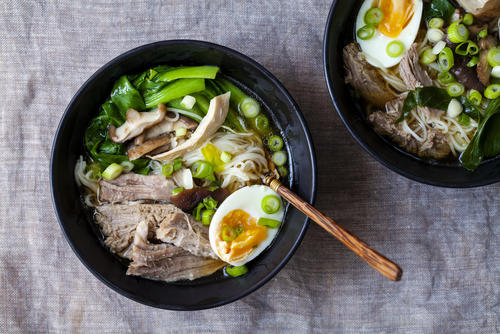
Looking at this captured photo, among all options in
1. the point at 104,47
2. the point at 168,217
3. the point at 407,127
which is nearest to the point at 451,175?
the point at 407,127

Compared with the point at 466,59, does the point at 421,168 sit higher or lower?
lower

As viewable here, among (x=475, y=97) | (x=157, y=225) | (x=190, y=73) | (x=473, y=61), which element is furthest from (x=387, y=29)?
(x=157, y=225)

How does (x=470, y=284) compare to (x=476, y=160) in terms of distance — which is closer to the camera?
(x=476, y=160)

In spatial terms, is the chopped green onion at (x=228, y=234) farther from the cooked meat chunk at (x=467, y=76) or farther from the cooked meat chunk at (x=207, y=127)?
the cooked meat chunk at (x=467, y=76)

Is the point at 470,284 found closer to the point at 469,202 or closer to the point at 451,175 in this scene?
the point at 469,202

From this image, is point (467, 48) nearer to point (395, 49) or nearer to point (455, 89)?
point (455, 89)

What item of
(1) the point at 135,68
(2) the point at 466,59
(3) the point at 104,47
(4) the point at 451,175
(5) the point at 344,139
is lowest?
(4) the point at 451,175

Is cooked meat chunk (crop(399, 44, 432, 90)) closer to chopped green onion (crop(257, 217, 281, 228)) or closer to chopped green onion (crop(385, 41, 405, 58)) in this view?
chopped green onion (crop(385, 41, 405, 58))

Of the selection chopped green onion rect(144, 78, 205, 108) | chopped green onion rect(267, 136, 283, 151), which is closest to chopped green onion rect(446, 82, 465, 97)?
chopped green onion rect(267, 136, 283, 151)
